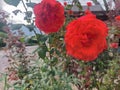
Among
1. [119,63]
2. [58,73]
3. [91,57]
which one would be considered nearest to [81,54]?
[91,57]

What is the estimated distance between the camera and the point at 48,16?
0.92 meters

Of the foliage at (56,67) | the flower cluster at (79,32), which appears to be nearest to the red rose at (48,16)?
the flower cluster at (79,32)

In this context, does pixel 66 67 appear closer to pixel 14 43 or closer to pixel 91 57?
pixel 14 43

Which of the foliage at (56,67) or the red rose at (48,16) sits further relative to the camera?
the foliage at (56,67)

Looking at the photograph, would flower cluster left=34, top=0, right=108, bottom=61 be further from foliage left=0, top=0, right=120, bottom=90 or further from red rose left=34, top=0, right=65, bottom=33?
foliage left=0, top=0, right=120, bottom=90

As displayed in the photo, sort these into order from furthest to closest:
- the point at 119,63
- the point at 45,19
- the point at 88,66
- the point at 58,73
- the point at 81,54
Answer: the point at 119,63 → the point at 88,66 → the point at 58,73 → the point at 45,19 → the point at 81,54

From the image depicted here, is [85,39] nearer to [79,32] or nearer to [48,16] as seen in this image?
[79,32]

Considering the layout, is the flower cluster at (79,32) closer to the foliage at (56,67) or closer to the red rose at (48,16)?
the red rose at (48,16)

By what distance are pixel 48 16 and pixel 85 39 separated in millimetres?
161

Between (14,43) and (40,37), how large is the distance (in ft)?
0.70

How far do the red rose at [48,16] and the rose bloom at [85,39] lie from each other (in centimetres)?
9

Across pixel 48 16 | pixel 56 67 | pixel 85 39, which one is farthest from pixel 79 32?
pixel 56 67

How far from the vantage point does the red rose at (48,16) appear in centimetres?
92

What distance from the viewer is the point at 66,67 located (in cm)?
122
